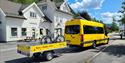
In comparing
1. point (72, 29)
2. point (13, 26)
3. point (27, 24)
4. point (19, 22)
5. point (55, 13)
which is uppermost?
point (55, 13)

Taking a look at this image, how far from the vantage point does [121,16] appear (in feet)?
148

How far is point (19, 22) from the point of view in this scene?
34.1 m

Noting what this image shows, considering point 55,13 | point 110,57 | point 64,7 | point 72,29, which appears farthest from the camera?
point 64,7

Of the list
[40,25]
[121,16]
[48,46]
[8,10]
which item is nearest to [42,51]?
[48,46]

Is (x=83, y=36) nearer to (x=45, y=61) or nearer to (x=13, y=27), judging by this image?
(x=45, y=61)

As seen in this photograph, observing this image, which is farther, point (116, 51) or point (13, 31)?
point (13, 31)

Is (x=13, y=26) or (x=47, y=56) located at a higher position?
(x=13, y=26)

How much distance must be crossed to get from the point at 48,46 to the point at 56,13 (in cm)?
3508

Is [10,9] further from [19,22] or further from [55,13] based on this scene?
[55,13]

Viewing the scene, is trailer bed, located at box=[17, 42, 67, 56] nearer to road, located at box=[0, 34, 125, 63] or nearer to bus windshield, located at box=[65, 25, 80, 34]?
road, located at box=[0, 34, 125, 63]

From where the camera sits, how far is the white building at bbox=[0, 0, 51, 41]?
1242 inches

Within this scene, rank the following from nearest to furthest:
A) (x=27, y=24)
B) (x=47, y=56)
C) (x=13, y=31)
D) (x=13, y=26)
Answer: (x=47, y=56) → (x=13, y=26) → (x=13, y=31) → (x=27, y=24)

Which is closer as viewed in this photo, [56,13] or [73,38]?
[73,38]

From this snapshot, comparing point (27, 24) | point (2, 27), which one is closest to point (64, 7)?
point (27, 24)
